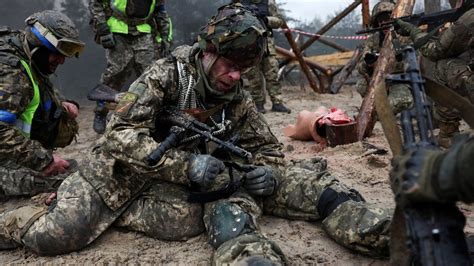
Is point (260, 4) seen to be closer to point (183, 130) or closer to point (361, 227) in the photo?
point (183, 130)

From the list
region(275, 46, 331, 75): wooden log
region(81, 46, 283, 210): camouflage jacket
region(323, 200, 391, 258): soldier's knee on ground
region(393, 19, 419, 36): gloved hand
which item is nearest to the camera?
region(323, 200, 391, 258): soldier's knee on ground

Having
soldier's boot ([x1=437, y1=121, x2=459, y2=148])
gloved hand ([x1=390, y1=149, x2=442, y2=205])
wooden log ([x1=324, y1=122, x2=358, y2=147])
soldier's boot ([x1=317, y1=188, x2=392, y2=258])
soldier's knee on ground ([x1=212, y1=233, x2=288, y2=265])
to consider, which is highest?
gloved hand ([x1=390, y1=149, x2=442, y2=205])

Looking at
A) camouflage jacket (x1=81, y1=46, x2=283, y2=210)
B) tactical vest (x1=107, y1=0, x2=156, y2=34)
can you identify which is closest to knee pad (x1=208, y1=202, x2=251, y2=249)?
camouflage jacket (x1=81, y1=46, x2=283, y2=210)

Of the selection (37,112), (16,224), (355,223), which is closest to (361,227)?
(355,223)

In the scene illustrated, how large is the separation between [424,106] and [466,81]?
3.17m

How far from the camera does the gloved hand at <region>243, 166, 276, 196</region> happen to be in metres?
2.56

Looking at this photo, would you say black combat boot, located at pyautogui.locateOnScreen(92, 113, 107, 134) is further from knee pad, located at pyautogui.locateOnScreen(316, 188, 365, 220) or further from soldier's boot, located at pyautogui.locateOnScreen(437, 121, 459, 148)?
soldier's boot, located at pyautogui.locateOnScreen(437, 121, 459, 148)

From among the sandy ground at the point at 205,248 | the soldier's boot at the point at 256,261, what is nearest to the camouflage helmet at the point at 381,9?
the sandy ground at the point at 205,248

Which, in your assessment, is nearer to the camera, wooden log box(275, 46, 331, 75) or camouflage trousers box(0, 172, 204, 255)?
camouflage trousers box(0, 172, 204, 255)

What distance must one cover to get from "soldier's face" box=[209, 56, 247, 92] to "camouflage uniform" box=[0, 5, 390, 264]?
0.18 ft

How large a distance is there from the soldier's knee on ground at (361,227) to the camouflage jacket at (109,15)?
399 cm

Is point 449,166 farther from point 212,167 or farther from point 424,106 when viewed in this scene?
point 212,167

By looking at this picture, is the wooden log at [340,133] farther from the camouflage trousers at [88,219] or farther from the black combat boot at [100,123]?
the black combat boot at [100,123]

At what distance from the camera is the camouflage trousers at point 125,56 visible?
5.54m
